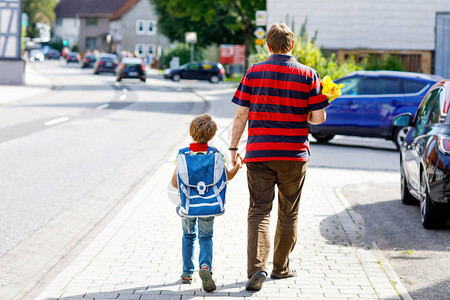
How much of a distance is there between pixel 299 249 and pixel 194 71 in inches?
1771

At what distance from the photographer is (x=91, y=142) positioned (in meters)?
14.6

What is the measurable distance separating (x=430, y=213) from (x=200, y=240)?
307 cm

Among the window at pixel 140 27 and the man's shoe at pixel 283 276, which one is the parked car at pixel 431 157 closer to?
the man's shoe at pixel 283 276

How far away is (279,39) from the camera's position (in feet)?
17.2

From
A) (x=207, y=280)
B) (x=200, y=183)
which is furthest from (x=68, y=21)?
(x=207, y=280)

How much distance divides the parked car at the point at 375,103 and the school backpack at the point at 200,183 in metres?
10.7

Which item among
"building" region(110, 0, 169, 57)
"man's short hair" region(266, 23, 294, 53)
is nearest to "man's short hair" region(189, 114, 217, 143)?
"man's short hair" region(266, 23, 294, 53)

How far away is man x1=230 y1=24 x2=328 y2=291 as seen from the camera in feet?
17.0

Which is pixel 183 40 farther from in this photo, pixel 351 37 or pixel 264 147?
pixel 264 147

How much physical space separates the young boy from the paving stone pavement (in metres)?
0.11

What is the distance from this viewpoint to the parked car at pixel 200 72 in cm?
5031

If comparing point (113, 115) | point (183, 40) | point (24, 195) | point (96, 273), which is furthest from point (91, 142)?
point (183, 40)

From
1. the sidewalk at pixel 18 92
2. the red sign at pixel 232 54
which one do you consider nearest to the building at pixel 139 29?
the red sign at pixel 232 54

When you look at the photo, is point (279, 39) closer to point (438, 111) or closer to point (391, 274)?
point (391, 274)
